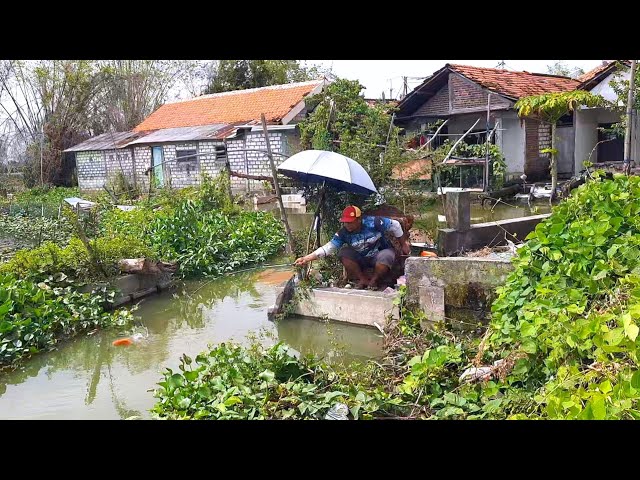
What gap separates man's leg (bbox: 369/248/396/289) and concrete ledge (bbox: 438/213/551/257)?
1.97ft

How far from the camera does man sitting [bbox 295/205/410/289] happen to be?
688cm

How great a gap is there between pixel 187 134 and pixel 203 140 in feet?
3.92

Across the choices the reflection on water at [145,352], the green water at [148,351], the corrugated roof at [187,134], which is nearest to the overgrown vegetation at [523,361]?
the green water at [148,351]

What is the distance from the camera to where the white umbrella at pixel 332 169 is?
6.76m

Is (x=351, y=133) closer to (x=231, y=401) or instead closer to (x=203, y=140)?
(x=231, y=401)

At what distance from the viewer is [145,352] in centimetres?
659

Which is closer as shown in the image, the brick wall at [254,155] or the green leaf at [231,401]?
the green leaf at [231,401]

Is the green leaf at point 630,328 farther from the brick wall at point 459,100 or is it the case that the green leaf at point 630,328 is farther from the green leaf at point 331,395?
the brick wall at point 459,100

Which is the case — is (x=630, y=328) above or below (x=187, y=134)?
below

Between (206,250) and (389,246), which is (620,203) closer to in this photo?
(389,246)

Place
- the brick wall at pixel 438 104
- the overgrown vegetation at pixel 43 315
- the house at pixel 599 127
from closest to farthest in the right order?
1. the overgrown vegetation at pixel 43 315
2. the house at pixel 599 127
3. the brick wall at pixel 438 104

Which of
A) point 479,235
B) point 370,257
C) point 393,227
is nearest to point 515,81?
point 479,235

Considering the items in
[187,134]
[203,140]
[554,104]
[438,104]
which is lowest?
[203,140]

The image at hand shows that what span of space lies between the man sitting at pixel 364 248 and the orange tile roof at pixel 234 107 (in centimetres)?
1327
